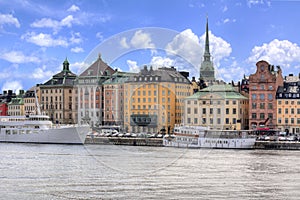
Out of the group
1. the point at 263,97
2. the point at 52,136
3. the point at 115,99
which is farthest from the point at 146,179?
the point at 263,97

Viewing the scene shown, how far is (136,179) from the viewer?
2742cm

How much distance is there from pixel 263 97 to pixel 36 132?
87.4 ft

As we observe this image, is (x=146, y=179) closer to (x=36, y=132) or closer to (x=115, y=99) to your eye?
(x=115, y=99)

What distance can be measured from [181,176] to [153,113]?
35.0 ft

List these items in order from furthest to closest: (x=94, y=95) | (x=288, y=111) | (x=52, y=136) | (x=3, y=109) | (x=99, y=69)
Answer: (x=3, y=109)
(x=288, y=111)
(x=52, y=136)
(x=94, y=95)
(x=99, y=69)

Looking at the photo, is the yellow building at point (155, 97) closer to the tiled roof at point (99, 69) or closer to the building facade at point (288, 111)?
the tiled roof at point (99, 69)

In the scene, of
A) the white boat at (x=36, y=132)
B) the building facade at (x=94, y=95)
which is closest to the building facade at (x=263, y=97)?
the white boat at (x=36, y=132)

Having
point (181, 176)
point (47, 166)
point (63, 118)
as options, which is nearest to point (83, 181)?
point (181, 176)

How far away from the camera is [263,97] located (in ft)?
234

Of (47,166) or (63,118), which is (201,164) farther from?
(63,118)

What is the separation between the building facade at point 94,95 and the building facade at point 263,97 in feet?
172

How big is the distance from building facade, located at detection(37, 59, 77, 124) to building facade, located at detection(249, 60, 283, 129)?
3129cm

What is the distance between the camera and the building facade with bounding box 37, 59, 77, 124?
93250 mm

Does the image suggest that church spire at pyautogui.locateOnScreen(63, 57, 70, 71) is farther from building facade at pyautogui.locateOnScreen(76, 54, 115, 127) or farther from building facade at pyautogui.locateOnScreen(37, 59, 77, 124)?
building facade at pyautogui.locateOnScreen(76, 54, 115, 127)
